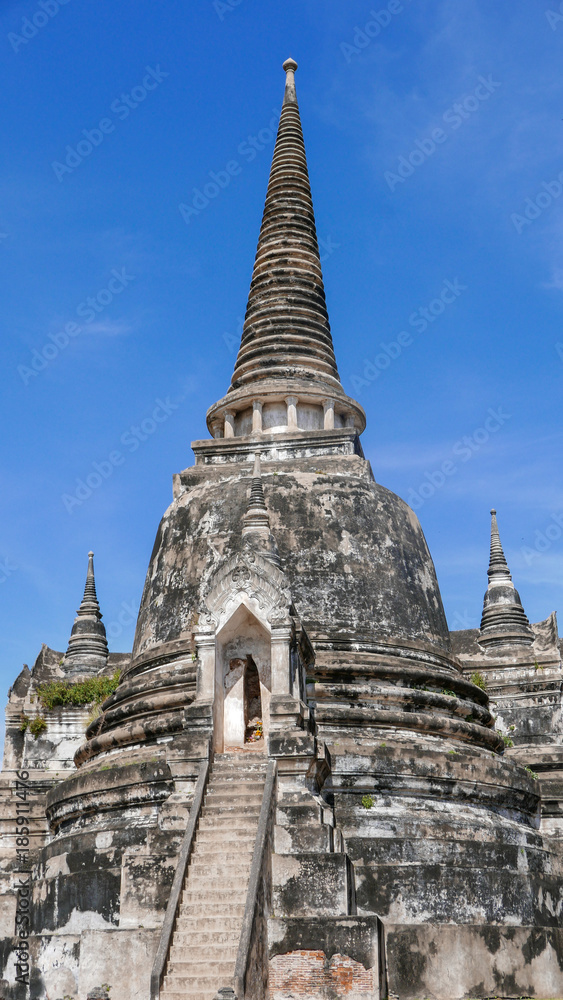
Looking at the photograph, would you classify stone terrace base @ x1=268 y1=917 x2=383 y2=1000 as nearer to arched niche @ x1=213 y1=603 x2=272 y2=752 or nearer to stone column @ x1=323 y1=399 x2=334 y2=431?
arched niche @ x1=213 y1=603 x2=272 y2=752

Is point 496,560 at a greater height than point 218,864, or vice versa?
point 496,560

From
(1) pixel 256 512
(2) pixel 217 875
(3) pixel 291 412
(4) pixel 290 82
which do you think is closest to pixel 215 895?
(2) pixel 217 875

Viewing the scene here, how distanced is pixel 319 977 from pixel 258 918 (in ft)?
3.56

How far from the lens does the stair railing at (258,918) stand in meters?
11.6

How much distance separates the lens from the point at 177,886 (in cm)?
1280

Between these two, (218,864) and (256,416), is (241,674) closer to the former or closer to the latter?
(218,864)

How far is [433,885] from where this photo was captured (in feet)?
50.3

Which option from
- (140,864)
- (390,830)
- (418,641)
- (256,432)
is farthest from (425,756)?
(256,432)

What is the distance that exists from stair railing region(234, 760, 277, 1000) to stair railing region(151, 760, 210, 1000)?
34.9 inches

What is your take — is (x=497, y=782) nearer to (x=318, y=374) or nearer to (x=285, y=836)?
(x=285, y=836)

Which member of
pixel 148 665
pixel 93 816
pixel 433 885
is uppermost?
pixel 148 665

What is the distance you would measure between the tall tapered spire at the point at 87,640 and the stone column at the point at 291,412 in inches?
377

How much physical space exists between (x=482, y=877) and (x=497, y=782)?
7.98ft

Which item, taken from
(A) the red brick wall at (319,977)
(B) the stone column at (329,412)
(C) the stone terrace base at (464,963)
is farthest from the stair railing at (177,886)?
(B) the stone column at (329,412)
